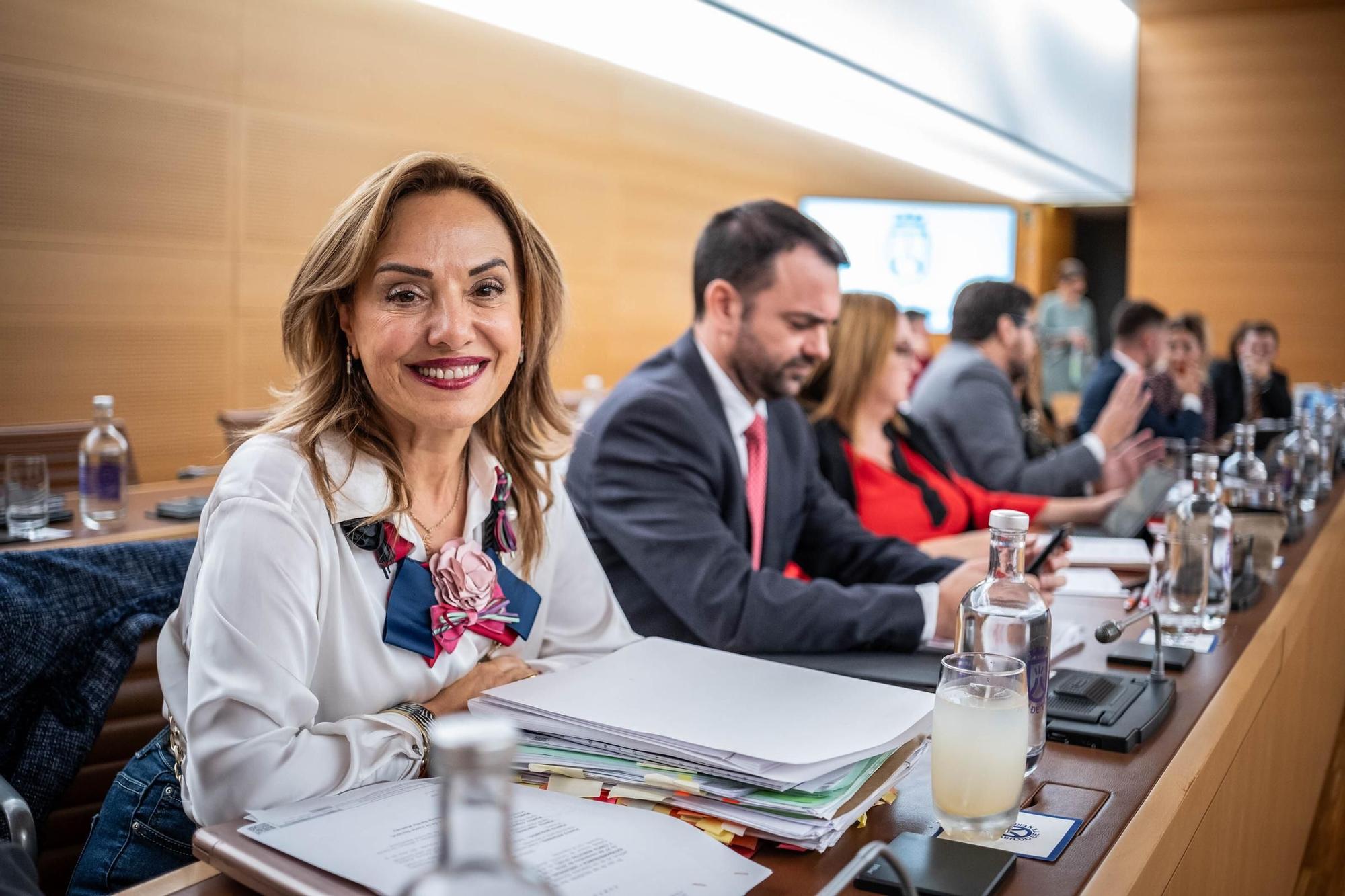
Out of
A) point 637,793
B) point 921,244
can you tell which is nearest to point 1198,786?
point 637,793

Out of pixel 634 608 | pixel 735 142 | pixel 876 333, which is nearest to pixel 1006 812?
pixel 634 608

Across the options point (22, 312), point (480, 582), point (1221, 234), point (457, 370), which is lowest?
point (480, 582)

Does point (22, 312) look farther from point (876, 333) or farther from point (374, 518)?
point (374, 518)

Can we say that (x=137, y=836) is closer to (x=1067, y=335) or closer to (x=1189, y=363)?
(x=1189, y=363)

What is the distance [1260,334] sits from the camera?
649cm

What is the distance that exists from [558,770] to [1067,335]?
9.84 m

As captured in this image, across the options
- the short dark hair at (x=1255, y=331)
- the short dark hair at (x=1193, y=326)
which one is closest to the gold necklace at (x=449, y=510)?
the short dark hair at (x=1193, y=326)

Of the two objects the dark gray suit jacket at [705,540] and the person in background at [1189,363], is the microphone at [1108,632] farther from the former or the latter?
the person in background at [1189,363]

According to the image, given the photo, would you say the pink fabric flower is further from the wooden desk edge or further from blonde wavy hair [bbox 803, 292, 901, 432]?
blonde wavy hair [bbox 803, 292, 901, 432]

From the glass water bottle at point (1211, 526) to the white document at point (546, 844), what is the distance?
3.85ft

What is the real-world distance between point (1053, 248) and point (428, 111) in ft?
25.0

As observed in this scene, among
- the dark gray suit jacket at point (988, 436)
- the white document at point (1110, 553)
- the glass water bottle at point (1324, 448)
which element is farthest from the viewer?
the dark gray suit jacket at point (988, 436)

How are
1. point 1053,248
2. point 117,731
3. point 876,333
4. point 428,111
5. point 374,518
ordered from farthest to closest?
point 1053,248, point 428,111, point 876,333, point 117,731, point 374,518

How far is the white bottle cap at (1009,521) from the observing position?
1.07 m
